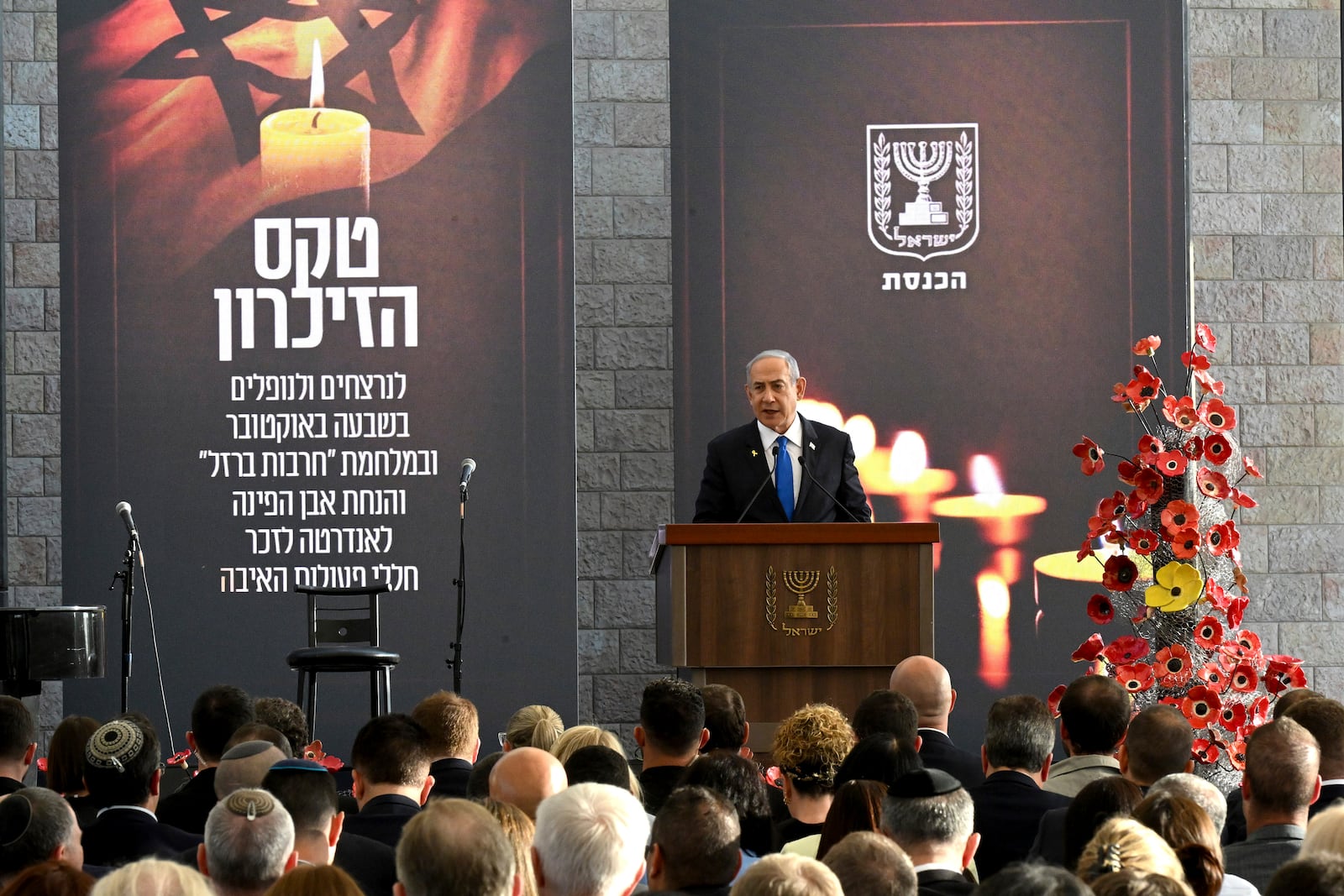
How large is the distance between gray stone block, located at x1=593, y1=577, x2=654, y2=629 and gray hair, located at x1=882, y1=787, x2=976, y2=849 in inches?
216

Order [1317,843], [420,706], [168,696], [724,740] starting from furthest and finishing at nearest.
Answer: [168,696] < [724,740] < [420,706] < [1317,843]

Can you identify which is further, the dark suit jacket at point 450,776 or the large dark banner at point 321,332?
the large dark banner at point 321,332

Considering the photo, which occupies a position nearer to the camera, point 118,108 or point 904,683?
point 904,683

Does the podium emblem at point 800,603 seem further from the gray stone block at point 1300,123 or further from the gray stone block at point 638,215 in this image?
the gray stone block at point 1300,123

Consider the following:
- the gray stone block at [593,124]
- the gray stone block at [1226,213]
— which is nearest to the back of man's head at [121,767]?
the gray stone block at [593,124]

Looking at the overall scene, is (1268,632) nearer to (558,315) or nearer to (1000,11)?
(1000,11)

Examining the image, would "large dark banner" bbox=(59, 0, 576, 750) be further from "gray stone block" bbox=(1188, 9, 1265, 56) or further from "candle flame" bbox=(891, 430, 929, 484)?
"gray stone block" bbox=(1188, 9, 1265, 56)

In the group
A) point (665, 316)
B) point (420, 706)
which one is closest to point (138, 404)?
point (665, 316)

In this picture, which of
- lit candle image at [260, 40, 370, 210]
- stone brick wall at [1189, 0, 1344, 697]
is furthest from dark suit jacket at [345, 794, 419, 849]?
stone brick wall at [1189, 0, 1344, 697]

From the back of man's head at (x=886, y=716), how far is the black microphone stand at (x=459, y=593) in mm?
2905

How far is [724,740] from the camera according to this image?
4598mm

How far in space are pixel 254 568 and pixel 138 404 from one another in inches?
35.4

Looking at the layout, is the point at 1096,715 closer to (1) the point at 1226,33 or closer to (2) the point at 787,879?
(2) the point at 787,879

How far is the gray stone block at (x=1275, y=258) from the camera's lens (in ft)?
27.9
